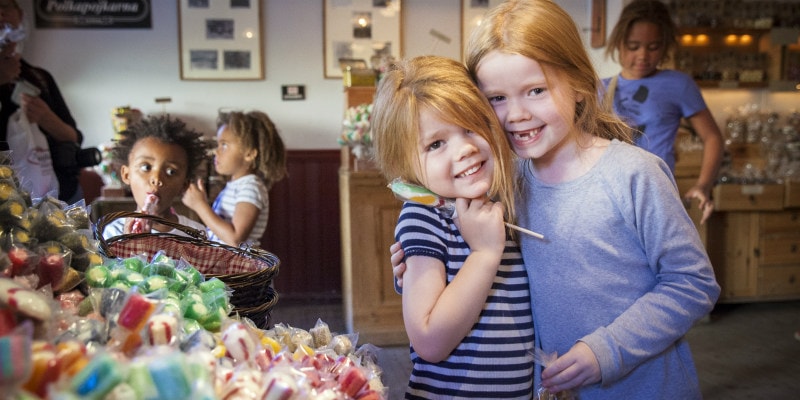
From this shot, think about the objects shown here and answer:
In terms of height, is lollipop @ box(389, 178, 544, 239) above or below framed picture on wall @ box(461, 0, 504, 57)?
below

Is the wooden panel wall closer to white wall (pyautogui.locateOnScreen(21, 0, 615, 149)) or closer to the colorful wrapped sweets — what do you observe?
white wall (pyautogui.locateOnScreen(21, 0, 615, 149))

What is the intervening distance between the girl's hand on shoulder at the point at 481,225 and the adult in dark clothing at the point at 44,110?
216cm

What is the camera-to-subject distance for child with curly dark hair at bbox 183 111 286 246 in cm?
279

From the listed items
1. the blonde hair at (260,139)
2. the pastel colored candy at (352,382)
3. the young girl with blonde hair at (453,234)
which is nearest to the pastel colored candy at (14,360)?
the pastel colored candy at (352,382)

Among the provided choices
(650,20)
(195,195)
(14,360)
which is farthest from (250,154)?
(14,360)

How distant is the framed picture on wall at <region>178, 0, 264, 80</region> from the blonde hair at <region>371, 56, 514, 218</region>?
4262mm

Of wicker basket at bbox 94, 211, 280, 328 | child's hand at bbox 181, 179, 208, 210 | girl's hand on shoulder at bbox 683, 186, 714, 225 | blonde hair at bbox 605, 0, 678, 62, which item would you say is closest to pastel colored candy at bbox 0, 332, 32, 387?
wicker basket at bbox 94, 211, 280, 328

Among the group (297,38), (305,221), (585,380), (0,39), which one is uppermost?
(297,38)

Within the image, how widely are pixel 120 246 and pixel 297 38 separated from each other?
4.02 meters

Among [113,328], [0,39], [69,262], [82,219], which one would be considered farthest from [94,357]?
[0,39]

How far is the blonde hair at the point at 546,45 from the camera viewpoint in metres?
1.19

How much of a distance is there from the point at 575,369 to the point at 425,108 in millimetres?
502

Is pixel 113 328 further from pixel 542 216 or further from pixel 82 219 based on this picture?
pixel 542 216

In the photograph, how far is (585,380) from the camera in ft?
3.69
